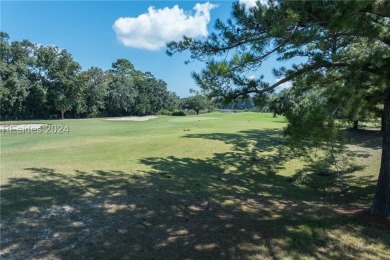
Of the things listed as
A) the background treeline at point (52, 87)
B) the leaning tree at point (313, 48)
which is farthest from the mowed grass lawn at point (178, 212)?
the background treeline at point (52, 87)

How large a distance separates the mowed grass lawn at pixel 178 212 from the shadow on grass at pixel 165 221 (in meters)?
0.02

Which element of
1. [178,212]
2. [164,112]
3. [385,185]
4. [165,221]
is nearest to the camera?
[165,221]

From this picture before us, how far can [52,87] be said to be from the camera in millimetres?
47625

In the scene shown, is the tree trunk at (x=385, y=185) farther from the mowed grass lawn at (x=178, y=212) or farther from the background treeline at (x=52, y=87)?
the background treeline at (x=52, y=87)

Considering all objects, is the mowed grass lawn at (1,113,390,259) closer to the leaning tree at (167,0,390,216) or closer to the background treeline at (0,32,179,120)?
the leaning tree at (167,0,390,216)

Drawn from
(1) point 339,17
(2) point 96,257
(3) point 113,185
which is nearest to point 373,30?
(1) point 339,17

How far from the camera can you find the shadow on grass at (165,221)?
396 centimetres

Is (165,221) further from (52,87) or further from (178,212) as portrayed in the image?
(52,87)

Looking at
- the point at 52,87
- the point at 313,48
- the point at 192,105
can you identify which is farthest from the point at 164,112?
the point at 313,48

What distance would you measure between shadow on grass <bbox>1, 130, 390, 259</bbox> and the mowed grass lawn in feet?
0.05

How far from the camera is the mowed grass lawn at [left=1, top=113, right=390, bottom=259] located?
401 cm

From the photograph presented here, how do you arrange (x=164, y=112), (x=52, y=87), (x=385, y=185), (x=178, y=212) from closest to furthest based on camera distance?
(x=178, y=212), (x=385, y=185), (x=52, y=87), (x=164, y=112)

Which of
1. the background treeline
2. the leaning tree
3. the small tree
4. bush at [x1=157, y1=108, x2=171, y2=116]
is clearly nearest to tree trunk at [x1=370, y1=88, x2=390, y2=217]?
the leaning tree

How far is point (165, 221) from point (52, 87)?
48977mm
